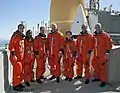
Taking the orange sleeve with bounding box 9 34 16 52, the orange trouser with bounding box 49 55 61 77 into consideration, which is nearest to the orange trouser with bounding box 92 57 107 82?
the orange trouser with bounding box 49 55 61 77

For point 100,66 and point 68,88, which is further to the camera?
point 100,66

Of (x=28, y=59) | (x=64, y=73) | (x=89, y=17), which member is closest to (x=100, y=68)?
(x=64, y=73)

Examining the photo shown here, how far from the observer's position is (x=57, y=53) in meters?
7.53

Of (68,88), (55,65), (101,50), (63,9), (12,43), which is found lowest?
(68,88)

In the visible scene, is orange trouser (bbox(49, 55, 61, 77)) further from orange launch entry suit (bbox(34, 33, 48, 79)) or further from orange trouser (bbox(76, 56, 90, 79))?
orange trouser (bbox(76, 56, 90, 79))

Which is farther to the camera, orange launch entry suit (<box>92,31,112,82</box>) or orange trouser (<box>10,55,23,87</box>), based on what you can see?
orange launch entry suit (<box>92,31,112,82</box>)

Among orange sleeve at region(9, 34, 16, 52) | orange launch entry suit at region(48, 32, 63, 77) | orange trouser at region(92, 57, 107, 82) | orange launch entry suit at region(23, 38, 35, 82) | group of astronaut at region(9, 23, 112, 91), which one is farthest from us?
orange launch entry suit at region(48, 32, 63, 77)

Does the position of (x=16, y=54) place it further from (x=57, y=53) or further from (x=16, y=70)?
(x=57, y=53)

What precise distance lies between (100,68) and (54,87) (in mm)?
1375

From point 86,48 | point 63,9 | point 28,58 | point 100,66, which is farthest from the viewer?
point 63,9

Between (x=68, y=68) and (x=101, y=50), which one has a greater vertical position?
(x=101, y=50)

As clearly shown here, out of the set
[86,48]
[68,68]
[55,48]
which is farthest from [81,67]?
[55,48]

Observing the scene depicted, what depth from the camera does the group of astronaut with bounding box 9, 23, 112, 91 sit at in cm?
661

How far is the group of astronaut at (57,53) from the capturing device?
661cm
